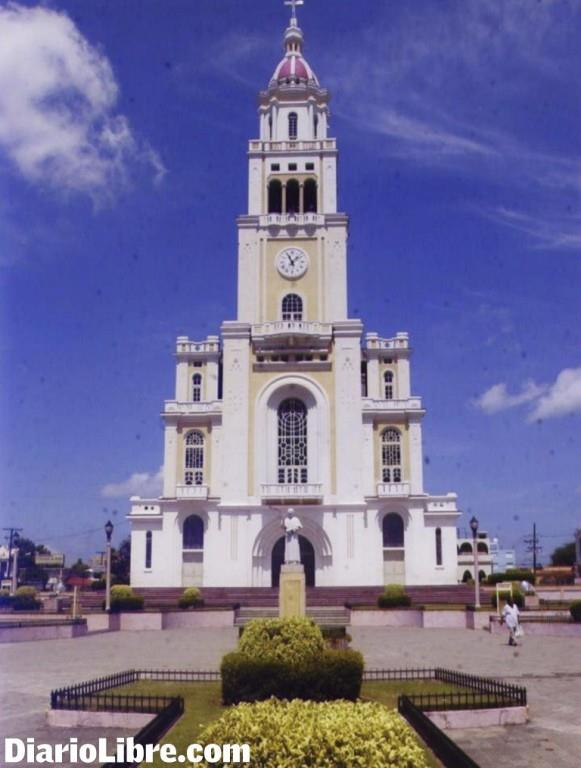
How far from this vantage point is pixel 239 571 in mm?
45500

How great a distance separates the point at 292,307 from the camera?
4975cm

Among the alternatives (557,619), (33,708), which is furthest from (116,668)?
(557,619)

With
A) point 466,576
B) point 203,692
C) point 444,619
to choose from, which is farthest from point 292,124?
point 203,692

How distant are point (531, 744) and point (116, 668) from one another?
37.4 ft

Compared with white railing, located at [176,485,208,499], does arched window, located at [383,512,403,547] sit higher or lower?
lower

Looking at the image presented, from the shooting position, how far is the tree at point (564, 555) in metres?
91.0

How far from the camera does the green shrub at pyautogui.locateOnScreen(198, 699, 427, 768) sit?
19.4 feet

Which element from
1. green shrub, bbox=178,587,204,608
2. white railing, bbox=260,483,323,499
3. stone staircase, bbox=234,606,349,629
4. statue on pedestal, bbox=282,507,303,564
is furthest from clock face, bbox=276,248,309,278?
statue on pedestal, bbox=282,507,303,564

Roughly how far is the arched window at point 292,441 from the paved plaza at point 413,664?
52.8 feet

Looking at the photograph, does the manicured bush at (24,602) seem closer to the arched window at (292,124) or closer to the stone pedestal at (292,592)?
the stone pedestal at (292,592)

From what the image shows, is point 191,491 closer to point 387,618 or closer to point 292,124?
point 387,618

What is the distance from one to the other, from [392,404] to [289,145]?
17879 millimetres

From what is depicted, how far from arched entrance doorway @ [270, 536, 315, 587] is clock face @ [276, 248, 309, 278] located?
1564 centimetres

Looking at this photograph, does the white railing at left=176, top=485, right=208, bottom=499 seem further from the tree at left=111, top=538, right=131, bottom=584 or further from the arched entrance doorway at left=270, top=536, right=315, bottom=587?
the tree at left=111, top=538, right=131, bottom=584
